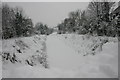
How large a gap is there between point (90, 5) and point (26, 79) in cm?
2014

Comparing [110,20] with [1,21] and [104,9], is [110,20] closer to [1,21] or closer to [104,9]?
[104,9]

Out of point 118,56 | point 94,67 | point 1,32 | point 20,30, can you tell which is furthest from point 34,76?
point 20,30

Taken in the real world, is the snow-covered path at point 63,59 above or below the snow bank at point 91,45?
below

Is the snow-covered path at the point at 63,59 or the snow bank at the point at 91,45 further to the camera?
the snow bank at the point at 91,45

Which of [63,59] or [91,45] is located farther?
[91,45]

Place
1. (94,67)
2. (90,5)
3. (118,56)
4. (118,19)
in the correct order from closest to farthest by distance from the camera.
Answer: (94,67)
(118,56)
(118,19)
(90,5)

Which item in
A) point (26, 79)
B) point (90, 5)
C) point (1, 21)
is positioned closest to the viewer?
point (26, 79)

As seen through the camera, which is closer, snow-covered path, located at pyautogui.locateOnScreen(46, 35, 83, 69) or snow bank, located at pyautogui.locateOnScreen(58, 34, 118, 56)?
snow-covered path, located at pyautogui.locateOnScreen(46, 35, 83, 69)

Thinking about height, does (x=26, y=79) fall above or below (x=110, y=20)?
below

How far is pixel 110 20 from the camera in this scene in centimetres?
1700

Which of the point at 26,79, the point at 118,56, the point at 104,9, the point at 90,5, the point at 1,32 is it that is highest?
the point at 90,5

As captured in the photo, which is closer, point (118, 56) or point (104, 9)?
point (118, 56)

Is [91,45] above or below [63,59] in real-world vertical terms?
above

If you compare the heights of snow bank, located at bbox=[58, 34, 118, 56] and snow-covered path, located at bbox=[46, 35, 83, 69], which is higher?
snow bank, located at bbox=[58, 34, 118, 56]
